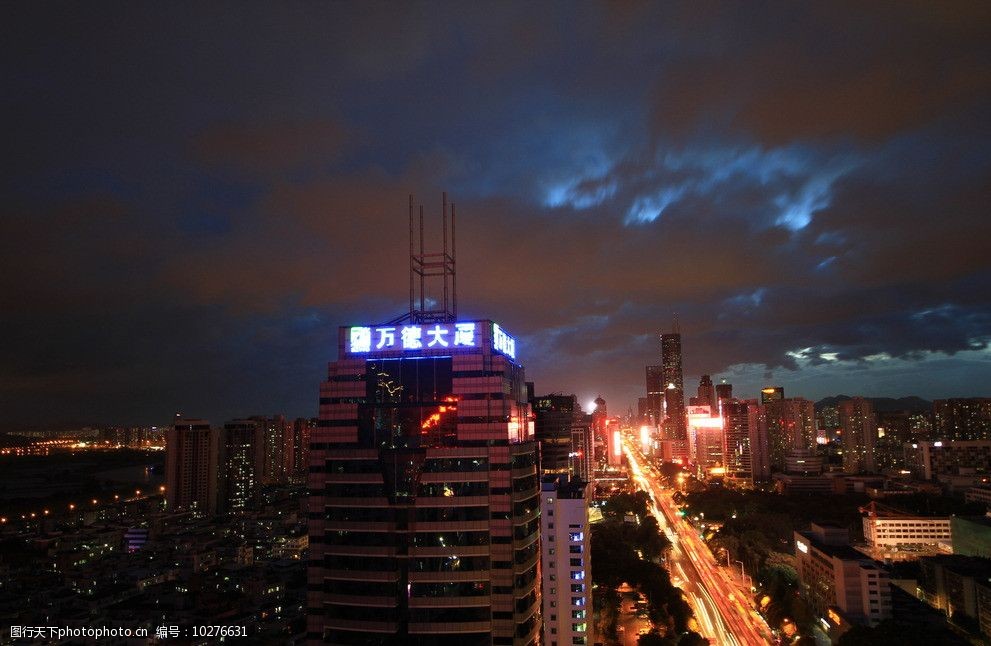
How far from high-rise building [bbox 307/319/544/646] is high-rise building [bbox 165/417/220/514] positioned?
12835 centimetres

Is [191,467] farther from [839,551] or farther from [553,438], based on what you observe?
[839,551]

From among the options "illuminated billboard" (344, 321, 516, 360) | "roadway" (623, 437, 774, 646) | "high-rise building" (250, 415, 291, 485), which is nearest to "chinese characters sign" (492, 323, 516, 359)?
"illuminated billboard" (344, 321, 516, 360)

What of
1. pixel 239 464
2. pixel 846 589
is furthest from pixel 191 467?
pixel 846 589

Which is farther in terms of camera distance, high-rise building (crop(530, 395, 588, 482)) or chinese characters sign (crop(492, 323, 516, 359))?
high-rise building (crop(530, 395, 588, 482))

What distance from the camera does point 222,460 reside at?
162375mm

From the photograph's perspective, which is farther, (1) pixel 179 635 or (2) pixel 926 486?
(2) pixel 926 486

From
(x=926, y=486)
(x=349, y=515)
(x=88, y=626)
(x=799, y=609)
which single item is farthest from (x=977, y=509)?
(x=88, y=626)

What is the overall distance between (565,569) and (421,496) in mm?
19936

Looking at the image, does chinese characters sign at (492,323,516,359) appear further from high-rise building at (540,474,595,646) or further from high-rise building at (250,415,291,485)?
high-rise building at (250,415,291,485)

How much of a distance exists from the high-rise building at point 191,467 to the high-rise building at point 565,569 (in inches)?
4997

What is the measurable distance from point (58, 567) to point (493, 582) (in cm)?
9087

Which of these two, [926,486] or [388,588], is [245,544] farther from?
[926,486]

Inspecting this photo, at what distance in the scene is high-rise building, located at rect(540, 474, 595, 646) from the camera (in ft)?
173

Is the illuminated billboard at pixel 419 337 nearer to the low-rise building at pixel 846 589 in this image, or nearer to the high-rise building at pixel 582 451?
the low-rise building at pixel 846 589
